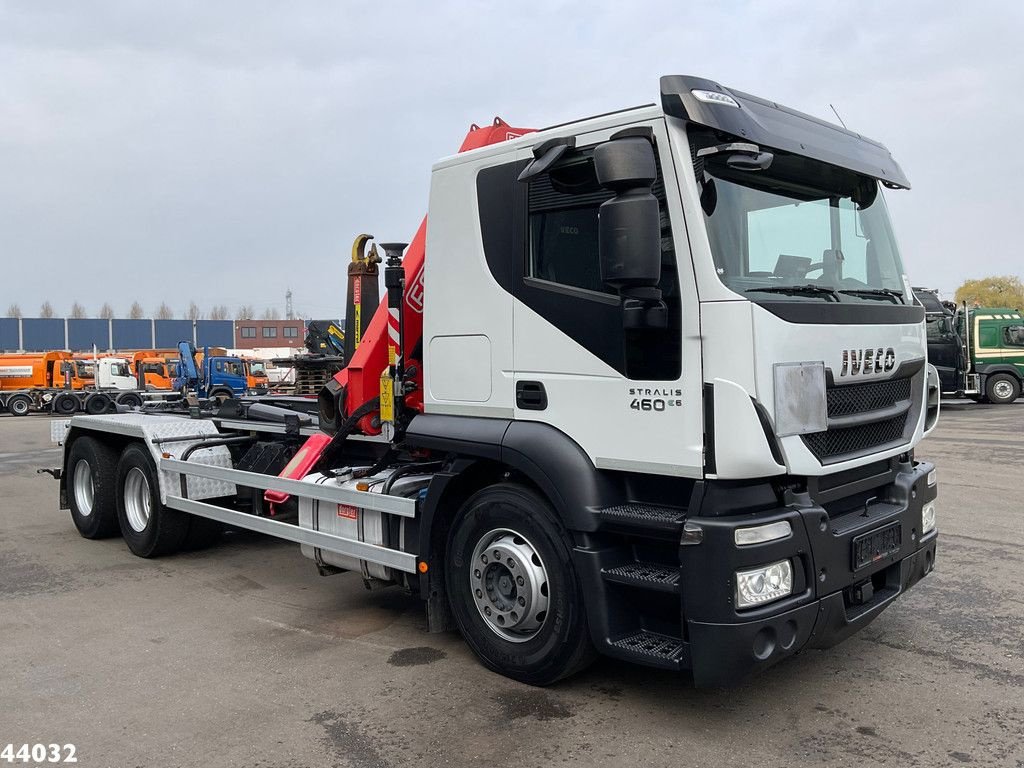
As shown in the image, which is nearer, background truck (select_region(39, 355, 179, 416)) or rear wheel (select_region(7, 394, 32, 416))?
background truck (select_region(39, 355, 179, 416))

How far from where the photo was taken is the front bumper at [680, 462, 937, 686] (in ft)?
Result: 11.6

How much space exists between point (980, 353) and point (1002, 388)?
4.74 feet

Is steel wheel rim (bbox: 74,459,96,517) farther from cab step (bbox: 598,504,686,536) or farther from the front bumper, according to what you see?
the front bumper

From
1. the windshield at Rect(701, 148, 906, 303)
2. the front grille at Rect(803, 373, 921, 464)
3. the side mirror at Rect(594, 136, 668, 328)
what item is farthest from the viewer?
the front grille at Rect(803, 373, 921, 464)

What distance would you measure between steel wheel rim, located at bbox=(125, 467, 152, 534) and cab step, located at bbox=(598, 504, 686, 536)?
534 centimetres

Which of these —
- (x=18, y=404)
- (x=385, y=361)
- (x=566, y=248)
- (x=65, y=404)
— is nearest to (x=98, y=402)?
(x=65, y=404)

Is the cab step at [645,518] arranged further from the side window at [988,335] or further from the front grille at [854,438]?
the side window at [988,335]

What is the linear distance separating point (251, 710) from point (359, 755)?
0.82 metres

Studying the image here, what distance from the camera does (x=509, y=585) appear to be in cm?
445

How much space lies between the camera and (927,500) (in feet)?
15.4

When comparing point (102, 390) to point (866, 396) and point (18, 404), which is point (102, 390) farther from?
point (866, 396)

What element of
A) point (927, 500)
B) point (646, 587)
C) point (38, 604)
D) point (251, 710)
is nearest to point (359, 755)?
point (251, 710)

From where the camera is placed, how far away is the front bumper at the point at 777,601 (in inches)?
139

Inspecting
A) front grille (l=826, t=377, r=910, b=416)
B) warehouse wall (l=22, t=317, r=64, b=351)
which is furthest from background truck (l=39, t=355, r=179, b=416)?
warehouse wall (l=22, t=317, r=64, b=351)
